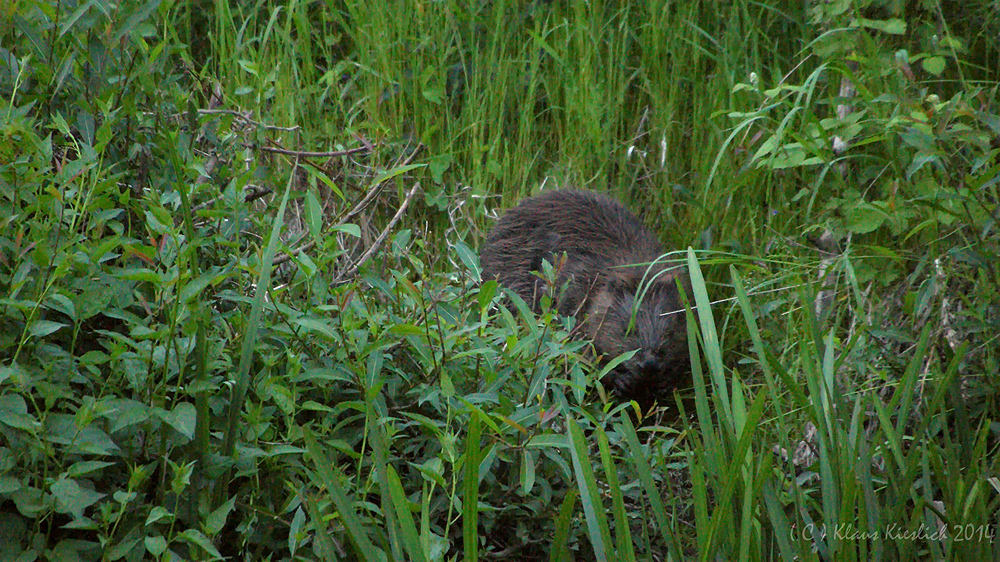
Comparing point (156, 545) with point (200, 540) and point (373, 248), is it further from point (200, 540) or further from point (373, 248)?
point (373, 248)

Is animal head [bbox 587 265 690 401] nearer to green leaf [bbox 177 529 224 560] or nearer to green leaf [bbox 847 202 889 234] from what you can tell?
green leaf [bbox 847 202 889 234]

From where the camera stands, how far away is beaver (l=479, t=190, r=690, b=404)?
342 centimetres

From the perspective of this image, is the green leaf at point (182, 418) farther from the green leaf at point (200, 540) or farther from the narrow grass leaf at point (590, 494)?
the narrow grass leaf at point (590, 494)

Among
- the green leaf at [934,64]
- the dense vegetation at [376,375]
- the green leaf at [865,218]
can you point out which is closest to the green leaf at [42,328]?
the dense vegetation at [376,375]

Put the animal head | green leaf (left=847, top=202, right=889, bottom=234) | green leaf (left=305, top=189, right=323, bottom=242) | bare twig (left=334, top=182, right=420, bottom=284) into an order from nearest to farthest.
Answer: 1. green leaf (left=305, top=189, right=323, bottom=242)
2. bare twig (left=334, top=182, right=420, bottom=284)
3. green leaf (left=847, top=202, right=889, bottom=234)
4. the animal head

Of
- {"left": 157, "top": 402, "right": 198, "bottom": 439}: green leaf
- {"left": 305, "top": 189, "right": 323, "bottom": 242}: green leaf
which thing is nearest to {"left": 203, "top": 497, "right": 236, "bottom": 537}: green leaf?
{"left": 157, "top": 402, "right": 198, "bottom": 439}: green leaf

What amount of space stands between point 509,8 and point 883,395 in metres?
2.75

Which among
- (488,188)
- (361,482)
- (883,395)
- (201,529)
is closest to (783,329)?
(883,395)

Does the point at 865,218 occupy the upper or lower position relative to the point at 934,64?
lower

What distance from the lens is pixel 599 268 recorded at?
3.54 metres

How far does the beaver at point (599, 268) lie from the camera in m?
3.42

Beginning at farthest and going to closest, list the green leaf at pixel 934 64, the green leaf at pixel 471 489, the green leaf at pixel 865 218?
the green leaf at pixel 934 64 < the green leaf at pixel 865 218 < the green leaf at pixel 471 489

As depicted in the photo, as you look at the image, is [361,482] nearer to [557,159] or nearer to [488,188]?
[488,188]

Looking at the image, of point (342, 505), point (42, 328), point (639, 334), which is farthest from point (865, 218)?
point (42, 328)
